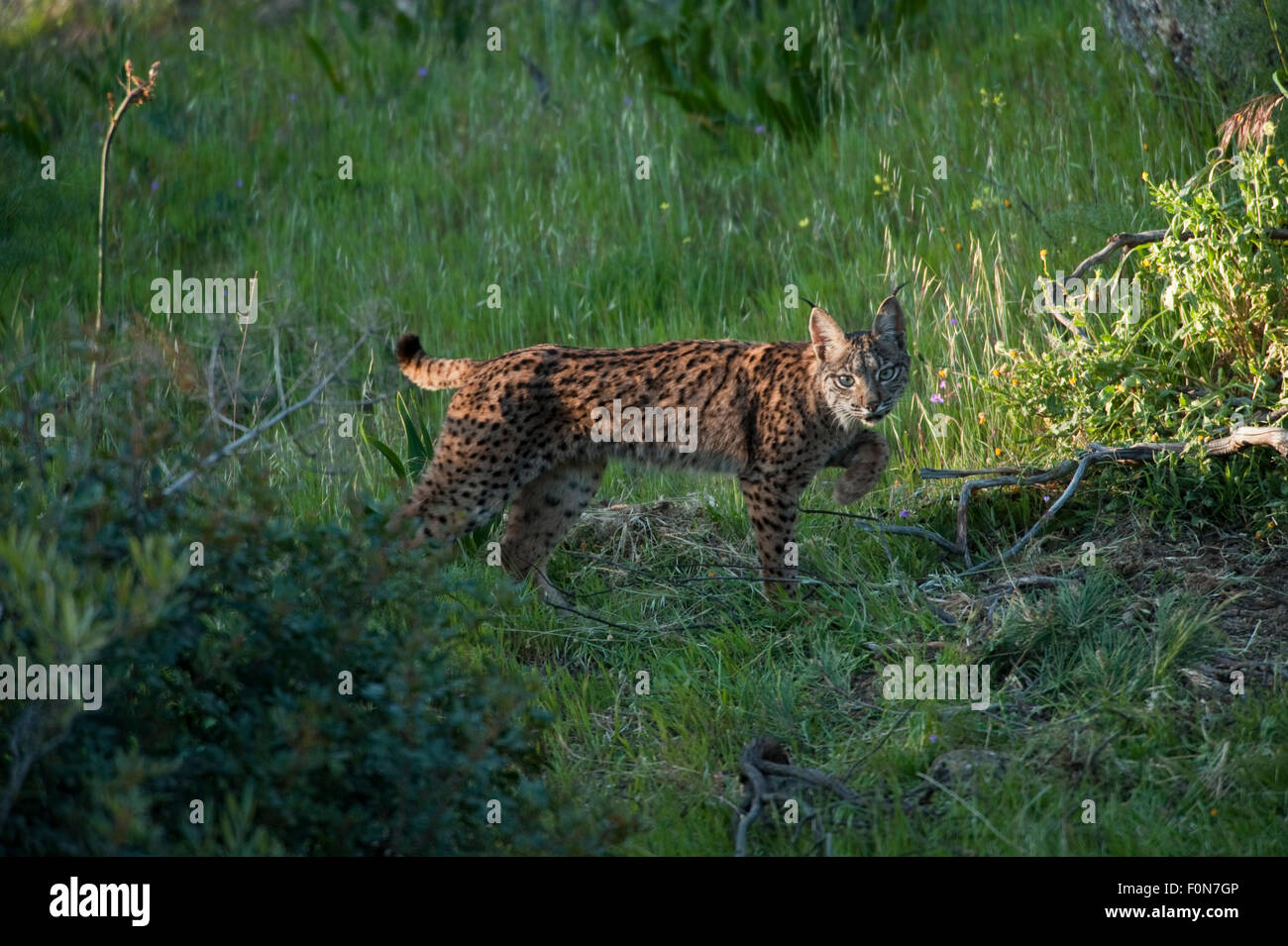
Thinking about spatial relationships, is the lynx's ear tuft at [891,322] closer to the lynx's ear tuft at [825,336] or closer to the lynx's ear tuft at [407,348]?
the lynx's ear tuft at [825,336]

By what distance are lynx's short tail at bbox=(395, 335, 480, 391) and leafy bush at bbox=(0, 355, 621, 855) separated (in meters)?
2.69

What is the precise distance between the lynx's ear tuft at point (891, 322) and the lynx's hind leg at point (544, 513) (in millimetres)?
1436

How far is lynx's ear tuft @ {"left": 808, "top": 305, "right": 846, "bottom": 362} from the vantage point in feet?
19.4

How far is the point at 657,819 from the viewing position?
4.12 metres

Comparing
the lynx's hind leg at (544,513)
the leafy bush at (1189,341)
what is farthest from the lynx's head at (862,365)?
the lynx's hind leg at (544,513)

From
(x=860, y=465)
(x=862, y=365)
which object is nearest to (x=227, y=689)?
(x=862, y=365)

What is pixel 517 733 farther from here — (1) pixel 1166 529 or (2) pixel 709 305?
(2) pixel 709 305

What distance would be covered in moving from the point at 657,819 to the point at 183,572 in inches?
79.4

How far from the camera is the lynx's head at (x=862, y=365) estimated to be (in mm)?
5816

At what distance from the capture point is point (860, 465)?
241 inches

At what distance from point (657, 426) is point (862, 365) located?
98 cm

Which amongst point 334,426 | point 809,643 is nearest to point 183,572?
point 809,643

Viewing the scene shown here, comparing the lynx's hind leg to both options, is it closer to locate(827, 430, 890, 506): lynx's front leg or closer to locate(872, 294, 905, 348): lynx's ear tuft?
locate(827, 430, 890, 506): lynx's front leg

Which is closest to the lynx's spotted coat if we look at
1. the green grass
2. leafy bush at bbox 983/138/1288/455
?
the green grass
